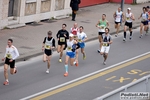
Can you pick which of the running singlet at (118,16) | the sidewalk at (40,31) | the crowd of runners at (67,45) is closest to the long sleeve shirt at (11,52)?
the crowd of runners at (67,45)

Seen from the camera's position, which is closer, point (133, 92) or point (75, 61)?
point (133, 92)

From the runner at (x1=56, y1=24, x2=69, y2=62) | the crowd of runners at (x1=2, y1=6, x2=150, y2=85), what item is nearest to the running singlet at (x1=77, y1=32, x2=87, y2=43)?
the crowd of runners at (x1=2, y1=6, x2=150, y2=85)

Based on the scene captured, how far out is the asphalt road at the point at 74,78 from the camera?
16844mm

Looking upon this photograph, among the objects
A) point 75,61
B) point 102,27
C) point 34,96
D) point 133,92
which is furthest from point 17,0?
point 133,92

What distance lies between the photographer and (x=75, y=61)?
20.5m

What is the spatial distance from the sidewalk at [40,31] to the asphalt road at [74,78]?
3.70 feet

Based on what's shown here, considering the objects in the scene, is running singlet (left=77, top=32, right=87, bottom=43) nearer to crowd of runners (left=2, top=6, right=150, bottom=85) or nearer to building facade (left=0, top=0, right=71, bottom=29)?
crowd of runners (left=2, top=6, right=150, bottom=85)

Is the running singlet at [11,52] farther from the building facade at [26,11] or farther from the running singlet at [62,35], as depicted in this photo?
the building facade at [26,11]

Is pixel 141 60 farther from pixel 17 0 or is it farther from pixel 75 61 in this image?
pixel 17 0

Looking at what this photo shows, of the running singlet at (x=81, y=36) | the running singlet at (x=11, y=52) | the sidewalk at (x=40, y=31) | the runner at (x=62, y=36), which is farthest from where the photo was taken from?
the sidewalk at (x=40, y=31)

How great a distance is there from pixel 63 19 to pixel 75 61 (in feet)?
36.5

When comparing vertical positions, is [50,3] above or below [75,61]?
above

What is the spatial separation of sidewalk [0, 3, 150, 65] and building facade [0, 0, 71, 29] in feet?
1.55

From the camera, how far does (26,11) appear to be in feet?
94.0
